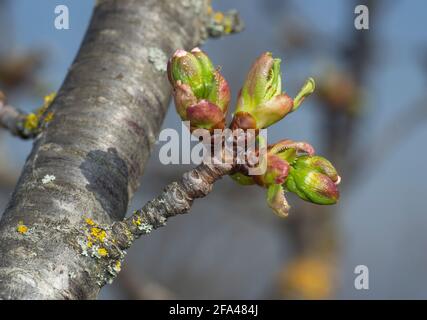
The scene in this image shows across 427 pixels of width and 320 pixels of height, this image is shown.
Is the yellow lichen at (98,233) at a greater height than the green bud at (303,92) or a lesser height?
lesser

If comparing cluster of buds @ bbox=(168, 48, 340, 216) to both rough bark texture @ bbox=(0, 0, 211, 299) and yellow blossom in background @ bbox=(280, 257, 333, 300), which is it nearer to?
rough bark texture @ bbox=(0, 0, 211, 299)

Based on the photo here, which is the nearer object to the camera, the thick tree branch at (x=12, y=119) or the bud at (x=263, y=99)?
the bud at (x=263, y=99)

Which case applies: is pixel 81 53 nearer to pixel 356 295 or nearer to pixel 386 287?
pixel 356 295

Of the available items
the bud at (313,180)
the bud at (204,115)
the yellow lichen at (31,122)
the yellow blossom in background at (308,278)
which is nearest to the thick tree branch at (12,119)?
the yellow lichen at (31,122)

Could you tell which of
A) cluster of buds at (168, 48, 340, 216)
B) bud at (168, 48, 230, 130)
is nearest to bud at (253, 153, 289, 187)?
cluster of buds at (168, 48, 340, 216)

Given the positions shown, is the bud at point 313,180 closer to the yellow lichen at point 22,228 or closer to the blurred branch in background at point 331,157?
the yellow lichen at point 22,228

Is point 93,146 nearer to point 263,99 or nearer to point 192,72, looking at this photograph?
point 192,72

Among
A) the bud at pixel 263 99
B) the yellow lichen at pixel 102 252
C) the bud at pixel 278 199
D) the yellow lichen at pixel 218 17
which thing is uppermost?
the yellow lichen at pixel 218 17
